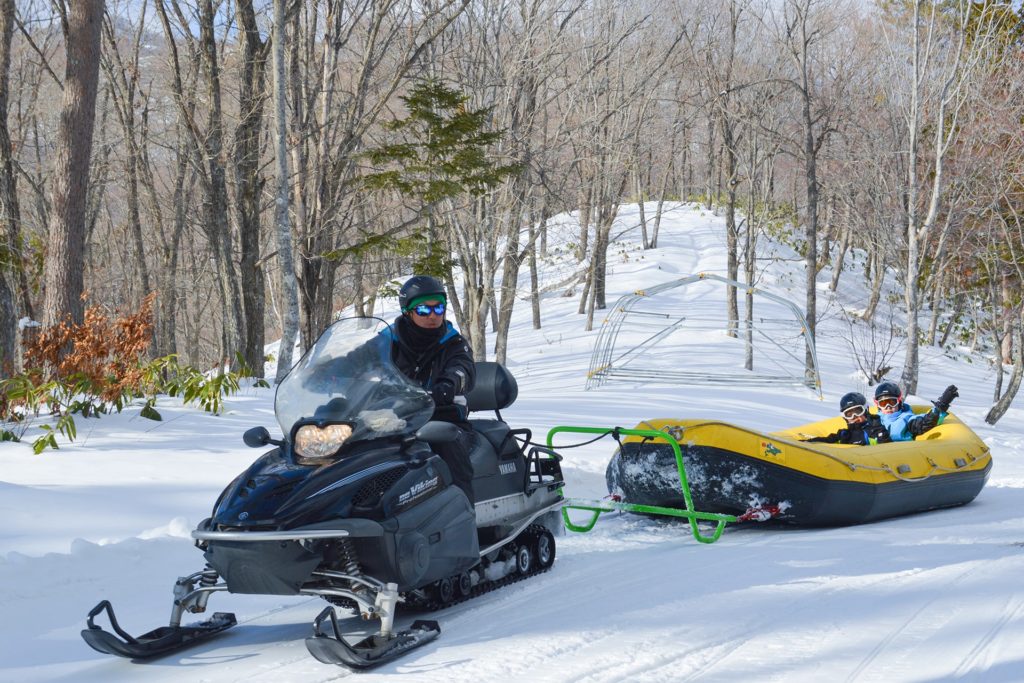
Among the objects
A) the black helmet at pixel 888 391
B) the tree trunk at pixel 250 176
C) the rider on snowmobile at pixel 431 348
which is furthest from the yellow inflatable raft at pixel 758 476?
the tree trunk at pixel 250 176

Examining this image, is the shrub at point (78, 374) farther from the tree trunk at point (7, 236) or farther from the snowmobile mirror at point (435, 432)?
the snowmobile mirror at point (435, 432)

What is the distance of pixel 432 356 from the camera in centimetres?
565

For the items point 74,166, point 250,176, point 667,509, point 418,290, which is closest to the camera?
point 418,290

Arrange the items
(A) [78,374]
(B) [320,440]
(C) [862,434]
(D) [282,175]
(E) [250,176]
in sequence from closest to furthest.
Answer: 1. (B) [320,440]
2. (C) [862,434]
3. (A) [78,374]
4. (D) [282,175]
5. (E) [250,176]

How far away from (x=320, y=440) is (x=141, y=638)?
1.19 m

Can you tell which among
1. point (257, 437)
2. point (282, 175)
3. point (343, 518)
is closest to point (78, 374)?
point (282, 175)

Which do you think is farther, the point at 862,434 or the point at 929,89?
the point at 929,89

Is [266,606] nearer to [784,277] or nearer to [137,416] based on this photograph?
[137,416]

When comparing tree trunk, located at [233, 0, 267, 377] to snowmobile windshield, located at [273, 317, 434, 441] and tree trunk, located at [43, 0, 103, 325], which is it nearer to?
tree trunk, located at [43, 0, 103, 325]

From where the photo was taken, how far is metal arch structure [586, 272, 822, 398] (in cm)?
1927

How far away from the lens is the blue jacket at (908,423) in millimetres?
9781

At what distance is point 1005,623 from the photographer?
4910 mm

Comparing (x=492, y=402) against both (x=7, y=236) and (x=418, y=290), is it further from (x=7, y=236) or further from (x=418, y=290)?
(x=7, y=236)

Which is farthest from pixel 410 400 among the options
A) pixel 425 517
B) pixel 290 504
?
pixel 290 504
